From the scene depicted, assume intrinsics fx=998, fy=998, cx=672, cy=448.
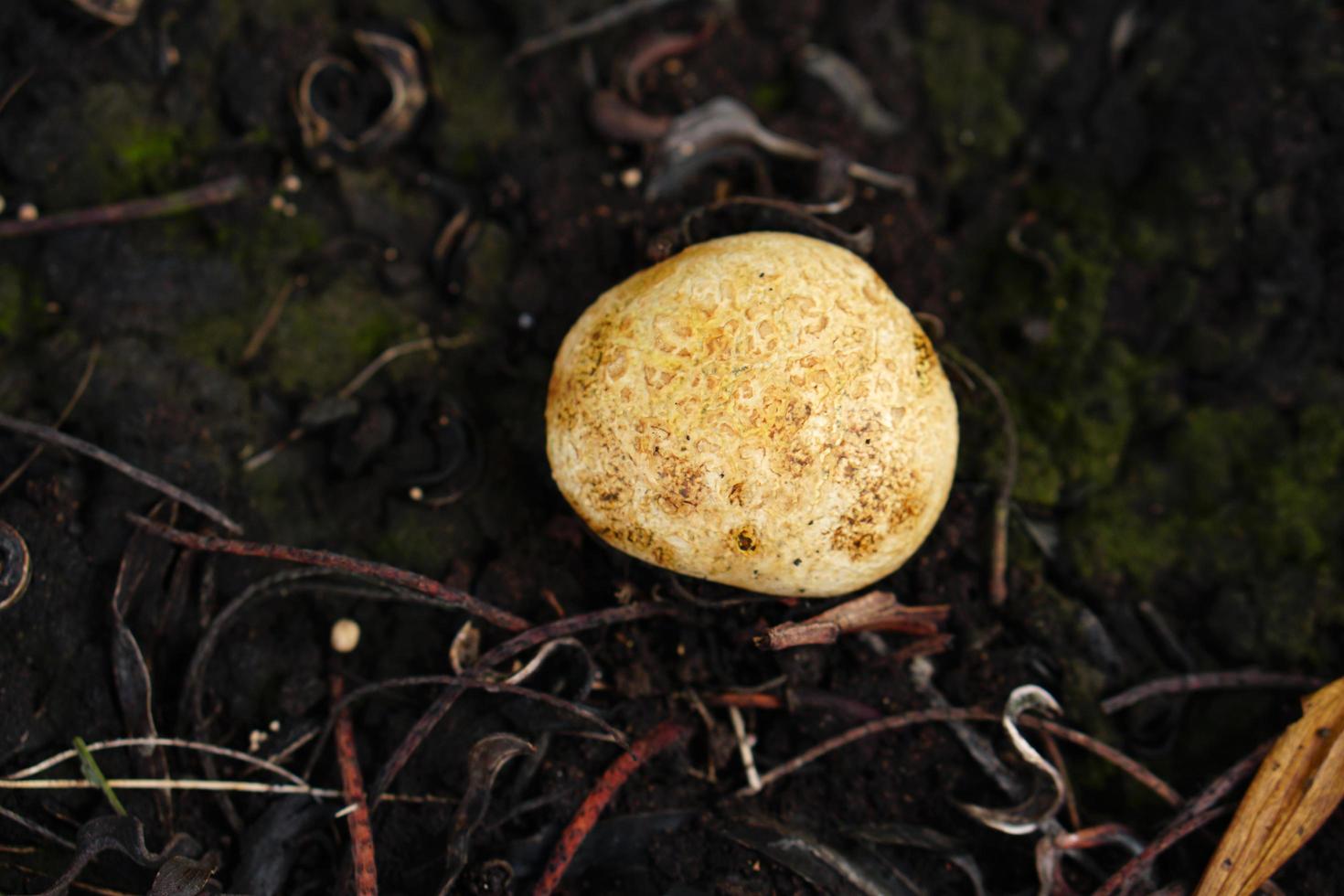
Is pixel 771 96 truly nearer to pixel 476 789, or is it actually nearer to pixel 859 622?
pixel 859 622

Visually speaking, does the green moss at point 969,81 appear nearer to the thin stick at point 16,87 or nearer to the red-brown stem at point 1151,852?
the red-brown stem at point 1151,852

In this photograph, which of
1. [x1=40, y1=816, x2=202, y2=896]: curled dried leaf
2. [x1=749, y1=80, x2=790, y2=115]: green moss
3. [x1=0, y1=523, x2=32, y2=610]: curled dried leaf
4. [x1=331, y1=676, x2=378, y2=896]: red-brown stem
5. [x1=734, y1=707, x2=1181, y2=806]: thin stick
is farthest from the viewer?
[x1=749, y1=80, x2=790, y2=115]: green moss

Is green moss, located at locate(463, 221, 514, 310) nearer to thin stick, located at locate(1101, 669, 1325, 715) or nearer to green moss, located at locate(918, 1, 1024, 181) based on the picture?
green moss, located at locate(918, 1, 1024, 181)

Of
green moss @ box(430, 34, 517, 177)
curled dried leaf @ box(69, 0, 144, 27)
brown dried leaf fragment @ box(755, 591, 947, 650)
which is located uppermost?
curled dried leaf @ box(69, 0, 144, 27)

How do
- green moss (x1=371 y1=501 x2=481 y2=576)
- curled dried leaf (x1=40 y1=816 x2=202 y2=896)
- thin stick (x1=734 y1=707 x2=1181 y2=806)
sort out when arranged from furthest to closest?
1. green moss (x1=371 y1=501 x2=481 y2=576)
2. thin stick (x1=734 y1=707 x2=1181 y2=806)
3. curled dried leaf (x1=40 y1=816 x2=202 y2=896)

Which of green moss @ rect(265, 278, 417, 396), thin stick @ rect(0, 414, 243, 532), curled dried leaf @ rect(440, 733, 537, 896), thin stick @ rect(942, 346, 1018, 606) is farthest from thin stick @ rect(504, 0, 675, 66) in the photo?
curled dried leaf @ rect(440, 733, 537, 896)

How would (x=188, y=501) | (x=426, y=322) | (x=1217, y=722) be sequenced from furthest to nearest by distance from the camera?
(x=426, y=322)
(x=1217, y=722)
(x=188, y=501)

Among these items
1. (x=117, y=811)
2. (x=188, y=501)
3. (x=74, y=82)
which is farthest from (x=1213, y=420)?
(x=74, y=82)

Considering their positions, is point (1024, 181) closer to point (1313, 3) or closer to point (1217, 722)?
point (1313, 3)
